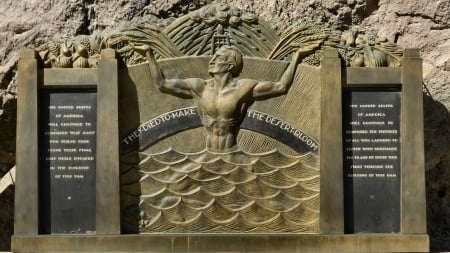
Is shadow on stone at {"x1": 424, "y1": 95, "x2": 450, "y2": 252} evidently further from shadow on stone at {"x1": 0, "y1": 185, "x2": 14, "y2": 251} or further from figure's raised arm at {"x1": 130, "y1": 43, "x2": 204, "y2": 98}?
shadow on stone at {"x1": 0, "y1": 185, "x2": 14, "y2": 251}

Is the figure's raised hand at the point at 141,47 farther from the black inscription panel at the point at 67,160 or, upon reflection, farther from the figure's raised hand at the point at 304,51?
the figure's raised hand at the point at 304,51

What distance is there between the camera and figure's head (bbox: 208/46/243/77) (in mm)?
9164

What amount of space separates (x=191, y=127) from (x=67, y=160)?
1297 mm

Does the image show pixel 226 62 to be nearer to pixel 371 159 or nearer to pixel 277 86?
pixel 277 86

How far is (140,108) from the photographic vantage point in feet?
30.3

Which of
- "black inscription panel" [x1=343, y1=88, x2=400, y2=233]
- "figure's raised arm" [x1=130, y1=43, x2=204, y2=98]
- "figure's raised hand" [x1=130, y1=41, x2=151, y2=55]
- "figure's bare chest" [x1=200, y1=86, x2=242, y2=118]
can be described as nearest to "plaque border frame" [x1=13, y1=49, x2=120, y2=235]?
"figure's raised hand" [x1=130, y1=41, x2=151, y2=55]

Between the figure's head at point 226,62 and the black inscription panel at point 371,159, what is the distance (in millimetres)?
1128

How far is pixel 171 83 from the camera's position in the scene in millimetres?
9211

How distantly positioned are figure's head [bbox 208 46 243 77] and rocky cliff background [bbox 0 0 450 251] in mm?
1437

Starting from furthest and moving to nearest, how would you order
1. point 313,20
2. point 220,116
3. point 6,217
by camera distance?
point 6,217 → point 313,20 → point 220,116

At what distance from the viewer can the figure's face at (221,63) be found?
916 cm

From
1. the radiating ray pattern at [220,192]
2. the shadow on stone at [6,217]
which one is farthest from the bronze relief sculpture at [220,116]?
the shadow on stone at [6,217]

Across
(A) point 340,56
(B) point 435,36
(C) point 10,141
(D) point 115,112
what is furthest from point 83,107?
(B) point 435,36

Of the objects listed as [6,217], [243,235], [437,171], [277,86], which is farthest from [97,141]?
[437,171]
